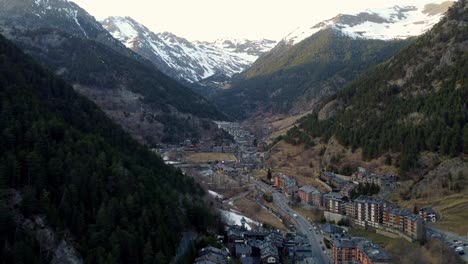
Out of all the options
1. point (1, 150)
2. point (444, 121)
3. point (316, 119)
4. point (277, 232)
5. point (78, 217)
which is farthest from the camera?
point (316, 119)

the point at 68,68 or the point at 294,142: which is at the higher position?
the point at 68,68

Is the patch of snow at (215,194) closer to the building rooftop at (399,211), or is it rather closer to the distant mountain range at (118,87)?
the building rooftop at (399,211)

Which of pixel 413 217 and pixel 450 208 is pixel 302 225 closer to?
pixel 413 217

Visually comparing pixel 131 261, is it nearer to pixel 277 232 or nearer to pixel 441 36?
pixel 277 232

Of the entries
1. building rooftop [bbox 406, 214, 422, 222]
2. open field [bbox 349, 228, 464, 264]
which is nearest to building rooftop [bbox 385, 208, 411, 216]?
building rooftop [bbox 406, 214, 422, 222]

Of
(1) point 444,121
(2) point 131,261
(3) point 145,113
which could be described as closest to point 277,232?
(2) point 131,261

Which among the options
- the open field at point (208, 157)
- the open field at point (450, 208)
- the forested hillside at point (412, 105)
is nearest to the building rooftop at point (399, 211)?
the open field at point (450, 208)

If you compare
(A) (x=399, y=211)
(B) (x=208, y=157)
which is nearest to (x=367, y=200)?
(A) (x=399, y=211)
